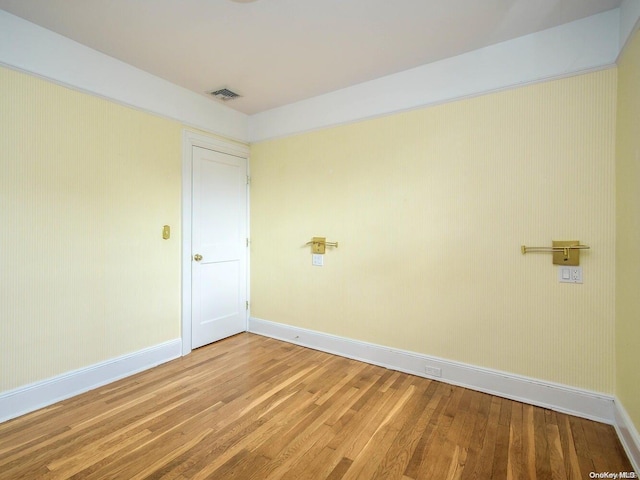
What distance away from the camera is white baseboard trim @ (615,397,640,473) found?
1714 millimetres

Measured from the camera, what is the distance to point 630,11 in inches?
74.6

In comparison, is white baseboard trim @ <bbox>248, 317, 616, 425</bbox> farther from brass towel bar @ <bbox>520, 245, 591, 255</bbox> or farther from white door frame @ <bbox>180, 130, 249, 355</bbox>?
white door frame @ <bbox>180, 130, 249, 355</bbox>

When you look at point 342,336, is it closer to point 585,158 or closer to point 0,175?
point 585,158

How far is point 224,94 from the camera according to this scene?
3.42 m

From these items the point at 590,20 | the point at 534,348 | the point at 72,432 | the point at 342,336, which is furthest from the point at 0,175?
the point at 590,20

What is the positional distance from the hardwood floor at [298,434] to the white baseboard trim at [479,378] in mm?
74

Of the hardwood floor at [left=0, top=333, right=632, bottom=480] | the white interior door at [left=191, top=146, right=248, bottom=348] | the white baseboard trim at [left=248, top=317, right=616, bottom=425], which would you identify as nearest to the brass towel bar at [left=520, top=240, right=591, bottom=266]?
the white baseboard trim at [left=248, top=317, right=616, bottom=425]

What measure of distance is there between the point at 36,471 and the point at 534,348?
129 inches

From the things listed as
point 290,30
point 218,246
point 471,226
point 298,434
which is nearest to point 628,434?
point 471,226

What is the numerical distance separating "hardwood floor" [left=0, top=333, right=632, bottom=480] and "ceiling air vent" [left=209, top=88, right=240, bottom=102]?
112 inches

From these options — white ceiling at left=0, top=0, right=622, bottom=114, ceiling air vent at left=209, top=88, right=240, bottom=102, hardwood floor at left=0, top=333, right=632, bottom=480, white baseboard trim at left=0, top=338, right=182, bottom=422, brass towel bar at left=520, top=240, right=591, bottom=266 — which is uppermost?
ceiling air vent at left=209, top=88, right=240, bottom=102

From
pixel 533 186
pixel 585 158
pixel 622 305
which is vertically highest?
pixel 585 158

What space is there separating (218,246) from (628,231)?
11.8 feet

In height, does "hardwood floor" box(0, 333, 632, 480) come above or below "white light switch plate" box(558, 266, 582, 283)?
below
